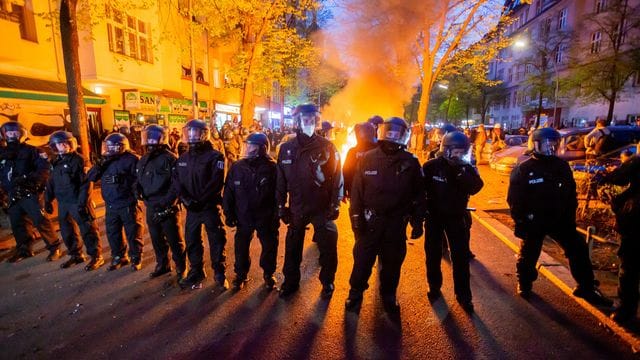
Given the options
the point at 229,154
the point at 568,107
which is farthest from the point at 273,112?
the point at 568,107

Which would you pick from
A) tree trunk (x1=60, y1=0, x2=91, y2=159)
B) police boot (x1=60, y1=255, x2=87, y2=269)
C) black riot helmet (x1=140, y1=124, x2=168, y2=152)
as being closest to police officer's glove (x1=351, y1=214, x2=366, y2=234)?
black riot helmet (x1=140, y1=124, x2=168, y2=152)

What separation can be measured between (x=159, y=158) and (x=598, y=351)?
15.5 feet

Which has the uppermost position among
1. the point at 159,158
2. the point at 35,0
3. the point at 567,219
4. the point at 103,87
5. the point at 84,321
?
the point at 35,0

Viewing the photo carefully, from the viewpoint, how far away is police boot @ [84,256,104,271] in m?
4.50

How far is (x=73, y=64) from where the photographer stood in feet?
25.4

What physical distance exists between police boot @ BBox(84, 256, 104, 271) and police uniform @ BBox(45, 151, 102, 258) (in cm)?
3

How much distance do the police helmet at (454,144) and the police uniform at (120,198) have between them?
145 inches

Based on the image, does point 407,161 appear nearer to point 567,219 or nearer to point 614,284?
point 567,219

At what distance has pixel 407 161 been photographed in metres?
3.24

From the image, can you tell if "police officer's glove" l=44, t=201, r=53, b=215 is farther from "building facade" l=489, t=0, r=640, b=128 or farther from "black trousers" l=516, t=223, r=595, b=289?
"building facade" l=489, t=0, r=640, b=128

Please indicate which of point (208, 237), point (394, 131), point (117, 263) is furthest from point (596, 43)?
point (117, 263)

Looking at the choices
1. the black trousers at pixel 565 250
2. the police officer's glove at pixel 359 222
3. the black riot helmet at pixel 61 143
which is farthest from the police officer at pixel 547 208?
the black riot helmet at pixel 61 143

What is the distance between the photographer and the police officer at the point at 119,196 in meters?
4.30

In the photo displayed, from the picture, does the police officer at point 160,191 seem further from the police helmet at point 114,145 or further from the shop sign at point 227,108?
the shop sign at point 227,108
